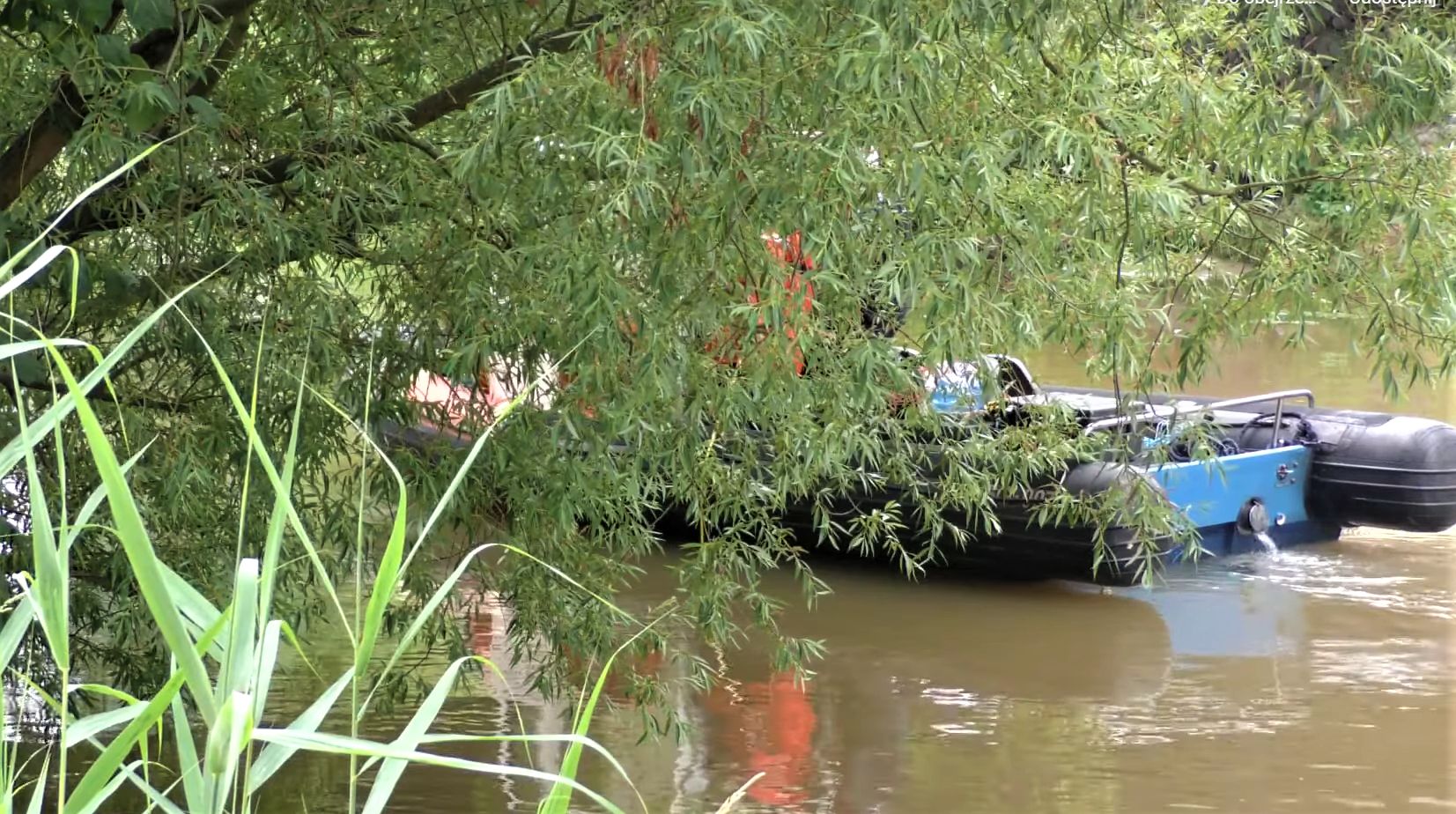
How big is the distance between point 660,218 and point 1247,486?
18.4 feet

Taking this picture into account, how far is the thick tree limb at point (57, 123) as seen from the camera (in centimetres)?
404

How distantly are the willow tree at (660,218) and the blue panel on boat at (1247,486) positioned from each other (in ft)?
11.3

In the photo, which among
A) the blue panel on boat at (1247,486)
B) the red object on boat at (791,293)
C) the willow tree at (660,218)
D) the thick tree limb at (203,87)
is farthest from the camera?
the blue panel on boat at (1247,486)

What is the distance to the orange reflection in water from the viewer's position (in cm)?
554

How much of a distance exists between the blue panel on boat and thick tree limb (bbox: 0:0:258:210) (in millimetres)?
4876

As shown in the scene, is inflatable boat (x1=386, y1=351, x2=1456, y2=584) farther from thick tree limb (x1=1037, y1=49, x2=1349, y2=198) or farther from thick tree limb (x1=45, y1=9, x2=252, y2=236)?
thick tree limb (x1=45, y1=9, x2=252, y2=236)

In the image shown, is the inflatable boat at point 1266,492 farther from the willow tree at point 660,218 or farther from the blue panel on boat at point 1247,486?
the willow tree at point 660,218

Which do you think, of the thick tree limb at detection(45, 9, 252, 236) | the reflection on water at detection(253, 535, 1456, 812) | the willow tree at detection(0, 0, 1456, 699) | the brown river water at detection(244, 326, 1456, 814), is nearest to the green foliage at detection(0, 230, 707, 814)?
the willow tree at detection(0, 0, 1456, 699)

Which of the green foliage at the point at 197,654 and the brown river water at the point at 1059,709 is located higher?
the green foliage at the point at 197,654

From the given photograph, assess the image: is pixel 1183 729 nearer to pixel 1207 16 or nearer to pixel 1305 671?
pixel 1305 671

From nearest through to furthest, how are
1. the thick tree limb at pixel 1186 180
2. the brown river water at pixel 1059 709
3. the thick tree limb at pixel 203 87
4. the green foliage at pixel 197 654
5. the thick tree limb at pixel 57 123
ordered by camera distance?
1. the green foliage at pixel 197 654
2. the thick tree limb at pixel 1186 180
3. the thick tree limb at pixel 57 123
4. the thick tree limb at pixel 203 87
5. the brown river water at pixel 1059 709

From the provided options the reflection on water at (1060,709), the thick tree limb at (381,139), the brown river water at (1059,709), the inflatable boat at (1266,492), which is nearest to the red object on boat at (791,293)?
the thick tree limb at (381,139)

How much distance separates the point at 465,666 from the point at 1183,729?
8.49 ft

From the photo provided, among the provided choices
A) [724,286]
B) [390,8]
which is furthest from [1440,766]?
[390,8]
